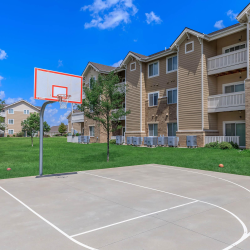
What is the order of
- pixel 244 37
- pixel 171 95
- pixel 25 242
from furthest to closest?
1. pixel 171 95
2. pixel 244 37
3. pixel 25 242

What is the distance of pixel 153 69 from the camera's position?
29062mm

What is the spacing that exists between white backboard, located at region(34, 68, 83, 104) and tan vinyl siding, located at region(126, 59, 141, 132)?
1699cm

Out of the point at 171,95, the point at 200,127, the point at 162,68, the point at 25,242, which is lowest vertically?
the point at 25,242

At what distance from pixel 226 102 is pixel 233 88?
2.11 meters

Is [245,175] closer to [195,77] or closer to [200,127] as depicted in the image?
[200,127]

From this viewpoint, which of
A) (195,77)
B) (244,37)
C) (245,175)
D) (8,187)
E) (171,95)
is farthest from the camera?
(171,95)

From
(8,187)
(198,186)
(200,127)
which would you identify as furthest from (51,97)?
(200,127)

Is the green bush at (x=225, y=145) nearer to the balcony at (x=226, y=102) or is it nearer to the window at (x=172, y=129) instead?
the balcony at (x=226, y=102)

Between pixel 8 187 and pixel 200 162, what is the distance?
35.2 feet

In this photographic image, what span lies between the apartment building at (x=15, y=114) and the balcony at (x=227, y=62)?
164 feet

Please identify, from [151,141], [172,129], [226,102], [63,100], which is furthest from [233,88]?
[63,100]

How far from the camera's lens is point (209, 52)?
23625mm

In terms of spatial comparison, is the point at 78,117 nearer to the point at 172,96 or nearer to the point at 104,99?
the point at 172,96

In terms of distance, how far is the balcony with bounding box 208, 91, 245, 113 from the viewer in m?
20.9
